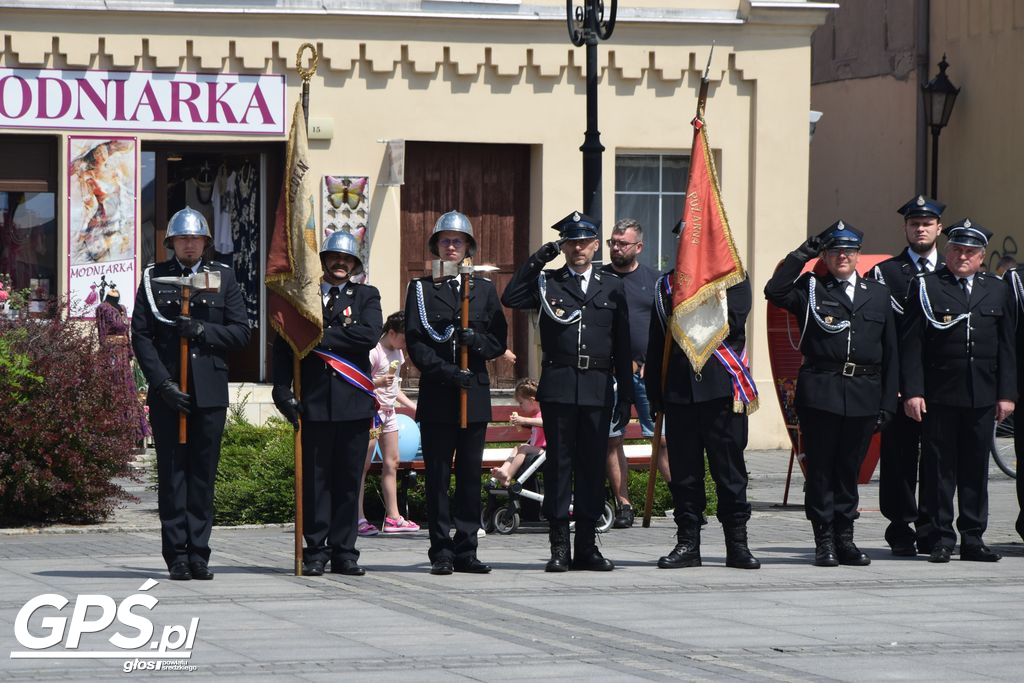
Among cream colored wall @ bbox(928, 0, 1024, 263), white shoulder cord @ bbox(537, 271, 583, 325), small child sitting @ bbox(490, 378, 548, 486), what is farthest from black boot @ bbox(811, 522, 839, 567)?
cream colored wall @ bbox(928, 0, 1024, 263)

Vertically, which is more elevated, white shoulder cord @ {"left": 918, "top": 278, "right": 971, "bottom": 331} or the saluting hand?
white shoulder cord @ {"left": 918, "top": 278, "right": 971, "bottom": 331}

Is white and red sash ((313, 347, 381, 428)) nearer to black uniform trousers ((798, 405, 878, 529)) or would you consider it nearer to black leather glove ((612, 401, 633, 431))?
black leather glove ((612, 401, 633, 431))

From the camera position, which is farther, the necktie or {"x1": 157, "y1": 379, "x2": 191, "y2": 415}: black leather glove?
the necktie

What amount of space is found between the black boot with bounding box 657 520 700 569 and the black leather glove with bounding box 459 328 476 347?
163cm

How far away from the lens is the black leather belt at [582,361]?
1073 centimetres

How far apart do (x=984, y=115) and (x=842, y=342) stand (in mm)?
14951

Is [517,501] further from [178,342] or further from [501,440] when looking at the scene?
[178,342]

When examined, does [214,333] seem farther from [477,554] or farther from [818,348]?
[818,348]

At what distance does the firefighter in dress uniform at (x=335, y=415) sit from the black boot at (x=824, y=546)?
2.63 metres

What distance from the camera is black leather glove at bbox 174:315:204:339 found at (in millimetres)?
10242

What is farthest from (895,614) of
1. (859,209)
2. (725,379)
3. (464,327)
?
(859,209)

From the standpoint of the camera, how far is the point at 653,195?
20.2 metres

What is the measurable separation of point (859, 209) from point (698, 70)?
887cm

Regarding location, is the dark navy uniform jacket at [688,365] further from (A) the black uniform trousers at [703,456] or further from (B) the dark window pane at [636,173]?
(B) the dark window pane at [636,173]
